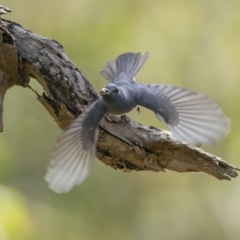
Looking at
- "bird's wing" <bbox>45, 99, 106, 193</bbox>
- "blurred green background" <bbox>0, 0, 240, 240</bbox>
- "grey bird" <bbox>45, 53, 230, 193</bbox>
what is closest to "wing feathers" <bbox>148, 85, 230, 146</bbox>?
"grey bird" <bbox>45, 53, 230, 193</bbox>

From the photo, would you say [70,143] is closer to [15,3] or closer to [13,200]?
[13,200]

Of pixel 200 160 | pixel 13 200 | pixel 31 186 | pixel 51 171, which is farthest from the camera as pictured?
pixel 31 186

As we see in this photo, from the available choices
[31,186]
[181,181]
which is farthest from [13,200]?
[181,181]

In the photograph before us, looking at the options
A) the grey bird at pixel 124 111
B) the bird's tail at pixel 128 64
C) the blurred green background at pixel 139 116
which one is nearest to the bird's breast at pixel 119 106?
the grey bird at pixel 124 111

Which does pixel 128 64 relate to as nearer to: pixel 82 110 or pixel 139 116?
pixel 82 110

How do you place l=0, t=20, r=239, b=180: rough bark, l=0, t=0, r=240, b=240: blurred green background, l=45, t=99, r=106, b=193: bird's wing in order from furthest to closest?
l=0, t=0, r=240, b=240: blurred green background → l=0, t=20, r=239, b=180: rough bark → l=45, t=99, r=106, b=193: bird's wing

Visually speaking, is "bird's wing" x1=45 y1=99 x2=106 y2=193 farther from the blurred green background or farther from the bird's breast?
the blurred green background

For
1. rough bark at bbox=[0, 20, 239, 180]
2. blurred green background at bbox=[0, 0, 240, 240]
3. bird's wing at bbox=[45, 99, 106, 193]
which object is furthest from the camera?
blurred green background at bbox=[0, 0, 240, 240]
